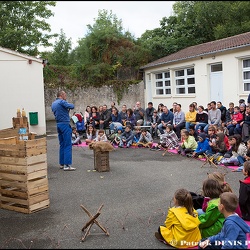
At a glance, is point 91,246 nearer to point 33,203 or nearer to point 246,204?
point 33,203

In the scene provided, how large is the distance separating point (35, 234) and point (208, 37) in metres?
29.7

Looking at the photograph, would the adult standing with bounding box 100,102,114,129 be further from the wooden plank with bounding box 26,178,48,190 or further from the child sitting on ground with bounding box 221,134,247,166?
the wooden plank with bounding box 26,178,48,190

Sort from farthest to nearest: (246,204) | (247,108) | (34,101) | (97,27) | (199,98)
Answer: (97,27) < (199,98) < (34,101) < (247,108) < (246,204)

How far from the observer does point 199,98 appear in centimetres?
2053

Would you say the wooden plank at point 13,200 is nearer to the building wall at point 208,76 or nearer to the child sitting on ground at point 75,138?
the child sitting on ground at point 75,138

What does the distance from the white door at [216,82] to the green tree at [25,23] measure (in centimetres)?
1289

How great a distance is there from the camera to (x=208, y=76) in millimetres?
19656

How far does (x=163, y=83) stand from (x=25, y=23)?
34.3ft

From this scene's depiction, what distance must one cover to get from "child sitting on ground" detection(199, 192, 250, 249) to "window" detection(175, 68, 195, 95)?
1717 cm

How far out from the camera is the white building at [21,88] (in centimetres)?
1734

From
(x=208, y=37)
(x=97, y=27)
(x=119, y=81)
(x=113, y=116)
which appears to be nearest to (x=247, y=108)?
(x=113, y=116)

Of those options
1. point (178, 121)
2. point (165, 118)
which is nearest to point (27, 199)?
point (178, 121)

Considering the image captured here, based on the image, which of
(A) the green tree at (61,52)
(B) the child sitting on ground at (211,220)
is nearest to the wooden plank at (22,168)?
(B) the child sitting on ground at (211,220)

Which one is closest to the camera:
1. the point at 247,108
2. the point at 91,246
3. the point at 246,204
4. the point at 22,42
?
the point at 91,246
